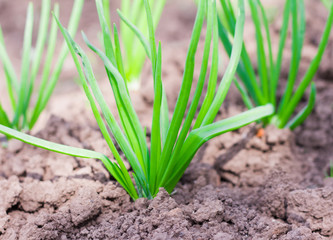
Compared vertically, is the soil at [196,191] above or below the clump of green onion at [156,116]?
below

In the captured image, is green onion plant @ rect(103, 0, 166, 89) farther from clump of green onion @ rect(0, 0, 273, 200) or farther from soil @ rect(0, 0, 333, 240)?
clump of green onion @ rect(0, 0, 273, 200)

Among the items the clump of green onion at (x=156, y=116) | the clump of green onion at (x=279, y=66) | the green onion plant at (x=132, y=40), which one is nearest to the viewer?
the clump of green onion at (x=156, y=116)

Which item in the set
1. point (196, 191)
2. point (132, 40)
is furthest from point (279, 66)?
point (132, 40)

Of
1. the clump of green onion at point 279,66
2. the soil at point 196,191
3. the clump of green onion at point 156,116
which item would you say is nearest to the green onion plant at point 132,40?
the soil at point 196,191

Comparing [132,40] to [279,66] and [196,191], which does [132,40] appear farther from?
[196,191]

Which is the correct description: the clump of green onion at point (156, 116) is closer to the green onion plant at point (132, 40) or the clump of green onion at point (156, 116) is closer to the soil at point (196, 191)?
the soil at point (196, 191)
